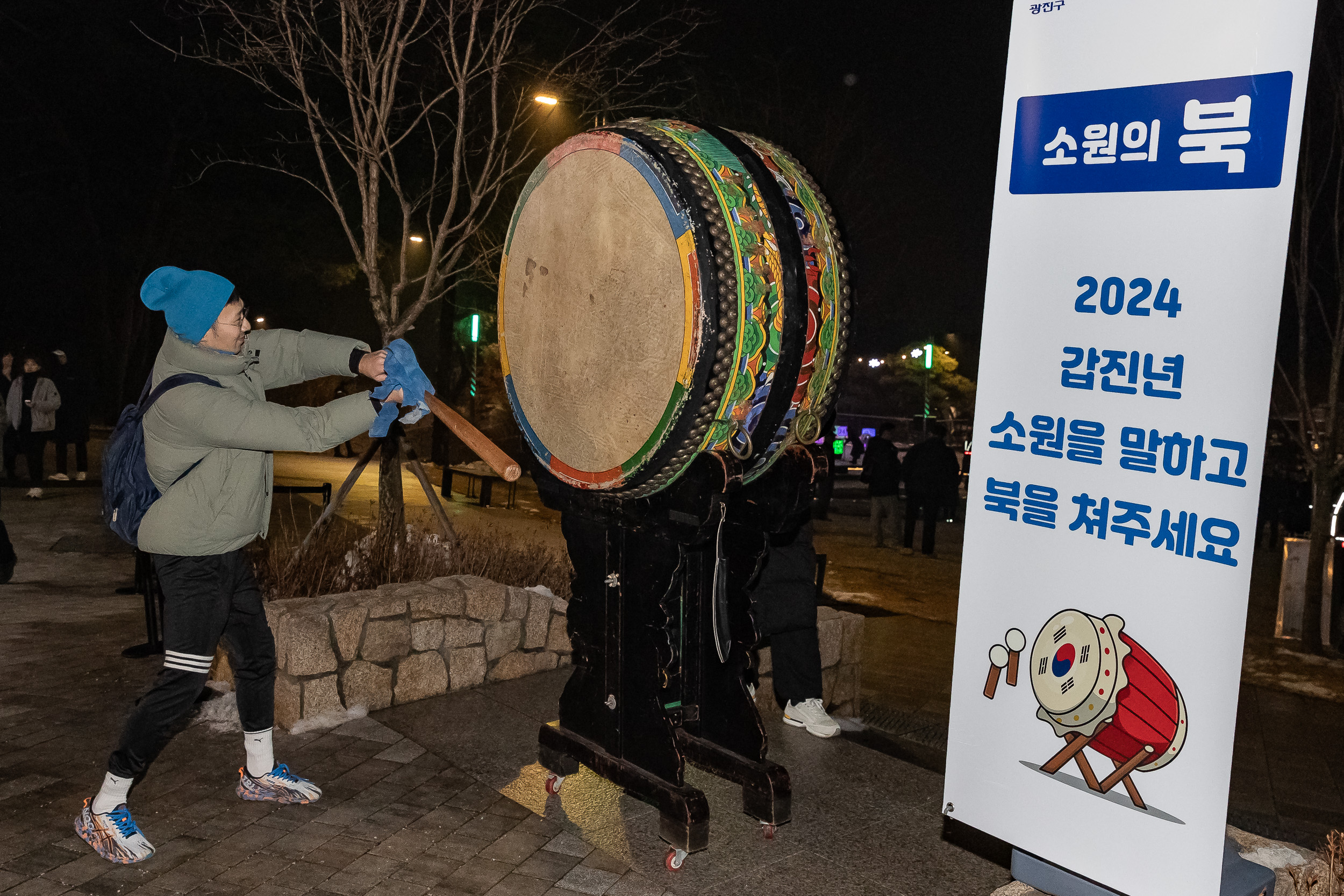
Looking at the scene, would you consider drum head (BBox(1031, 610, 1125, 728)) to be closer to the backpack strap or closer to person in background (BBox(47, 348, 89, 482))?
the backpack strap

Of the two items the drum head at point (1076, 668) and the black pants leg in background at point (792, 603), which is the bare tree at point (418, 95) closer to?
the black pants leg in background at point (792, 603)

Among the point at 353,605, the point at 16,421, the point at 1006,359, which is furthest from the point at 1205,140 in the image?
the point at 16,421

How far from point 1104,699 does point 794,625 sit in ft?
6.78

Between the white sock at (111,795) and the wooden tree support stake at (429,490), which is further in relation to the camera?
the wooden tree support stake at (429,490)

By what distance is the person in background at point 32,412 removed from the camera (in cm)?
1245

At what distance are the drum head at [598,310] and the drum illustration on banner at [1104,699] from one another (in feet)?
4.07

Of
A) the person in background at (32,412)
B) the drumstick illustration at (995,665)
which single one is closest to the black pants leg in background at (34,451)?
the person in background at (32,412)

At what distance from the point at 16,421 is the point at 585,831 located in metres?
11.6

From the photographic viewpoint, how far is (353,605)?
479 centimetres

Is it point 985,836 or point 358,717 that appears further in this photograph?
point 358,717

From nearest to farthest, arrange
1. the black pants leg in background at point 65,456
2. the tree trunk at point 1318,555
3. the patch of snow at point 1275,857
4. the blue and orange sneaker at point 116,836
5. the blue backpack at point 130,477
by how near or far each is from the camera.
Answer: the patch of snow at point 1275,857 → the blue and orange sneaker at point 116,836 → the blue backpack at point 130,477 → the tree trunk at point 1318,555 → the black pants leg in background at point 65,456

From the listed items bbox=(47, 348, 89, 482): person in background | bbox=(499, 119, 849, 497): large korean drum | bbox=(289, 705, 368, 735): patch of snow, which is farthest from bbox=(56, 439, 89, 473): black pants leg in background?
bbox=(499, 119, 849, 497): large korean drum

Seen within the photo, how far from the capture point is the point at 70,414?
13391 mm

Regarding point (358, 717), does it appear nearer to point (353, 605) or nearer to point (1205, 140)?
point (353, 605)
